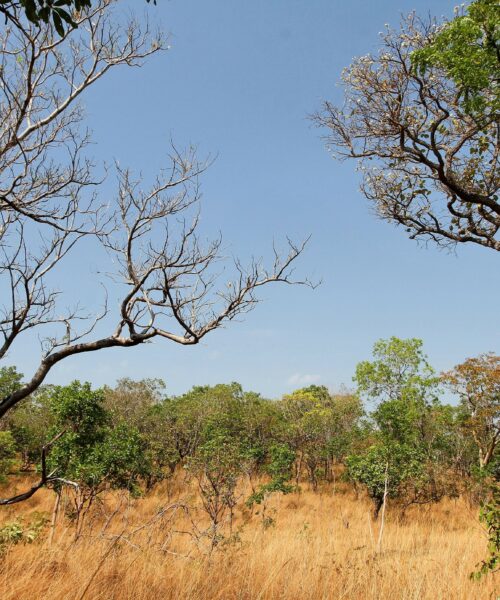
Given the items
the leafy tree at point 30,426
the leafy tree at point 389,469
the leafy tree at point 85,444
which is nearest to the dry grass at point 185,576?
the leafy tree at point 85,444

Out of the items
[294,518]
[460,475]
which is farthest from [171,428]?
[460,475]

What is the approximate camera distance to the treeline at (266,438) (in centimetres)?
1588

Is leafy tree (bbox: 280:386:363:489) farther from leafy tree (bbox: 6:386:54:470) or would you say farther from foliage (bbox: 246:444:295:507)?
leafy tree (bbox: 6:386:54:470)

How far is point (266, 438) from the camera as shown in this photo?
2927 cm

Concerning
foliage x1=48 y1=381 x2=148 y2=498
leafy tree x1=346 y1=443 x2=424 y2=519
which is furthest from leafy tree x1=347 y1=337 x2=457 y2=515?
foliage x1=48 y1=381 x2=148 y2=498

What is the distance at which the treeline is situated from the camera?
1588 cm

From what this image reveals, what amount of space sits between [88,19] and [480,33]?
535 cm

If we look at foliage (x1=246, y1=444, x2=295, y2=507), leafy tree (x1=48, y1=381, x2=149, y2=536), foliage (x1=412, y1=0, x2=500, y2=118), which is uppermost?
foliage (x1=412, y1=0, x2=500, y2=118)

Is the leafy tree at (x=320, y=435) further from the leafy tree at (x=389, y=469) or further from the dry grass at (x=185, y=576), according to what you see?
the dry grass at (x=185, y=576)

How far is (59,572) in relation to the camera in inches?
151

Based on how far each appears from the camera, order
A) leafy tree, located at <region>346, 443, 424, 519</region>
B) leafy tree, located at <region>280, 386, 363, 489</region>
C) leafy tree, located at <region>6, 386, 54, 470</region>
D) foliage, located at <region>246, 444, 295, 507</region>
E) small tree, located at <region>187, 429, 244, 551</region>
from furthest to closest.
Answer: leafy tree, located at <region>280, 386, 363, 489</region> → leafy tree, located at <region>6, 386, 54, 470</region> → foliage, located at <region>246, 444, 295, 507</region> → leafy tree, located at <region>346, 443, 424, 519</region> → small tree, located at <region>187, 429, 244, 551</region>

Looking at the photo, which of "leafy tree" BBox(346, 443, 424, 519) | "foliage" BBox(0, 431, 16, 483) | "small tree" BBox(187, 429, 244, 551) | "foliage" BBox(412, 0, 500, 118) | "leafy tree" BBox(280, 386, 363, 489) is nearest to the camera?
"foliage" BBox(412, 0, 500, 118)

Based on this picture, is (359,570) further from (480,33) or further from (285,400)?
(285,400)

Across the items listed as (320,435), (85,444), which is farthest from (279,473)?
(85,444)
